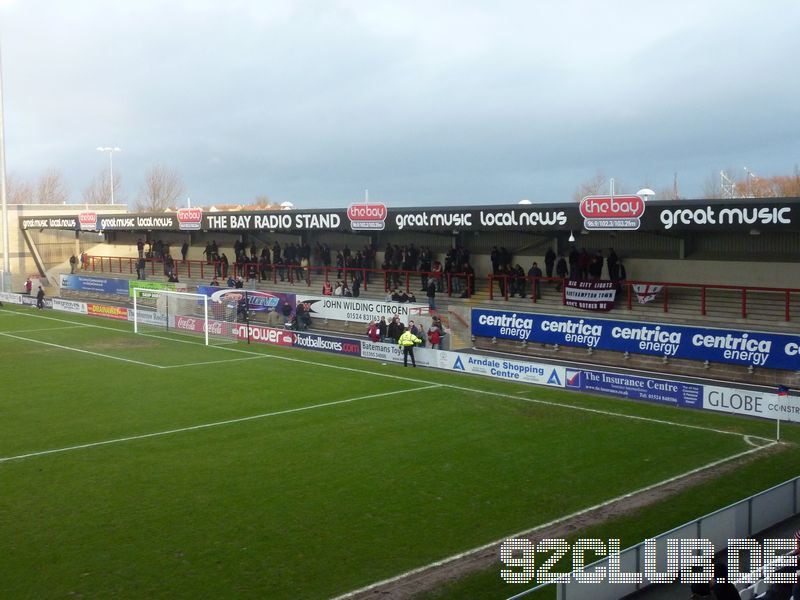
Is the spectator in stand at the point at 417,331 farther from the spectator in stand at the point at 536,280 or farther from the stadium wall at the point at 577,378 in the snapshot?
the spectator in stand at the point at 536,280

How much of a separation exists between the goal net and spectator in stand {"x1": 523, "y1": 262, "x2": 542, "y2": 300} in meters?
14.4

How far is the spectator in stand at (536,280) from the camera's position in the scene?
3713 cm

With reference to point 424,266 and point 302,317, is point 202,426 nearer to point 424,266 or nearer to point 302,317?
point 302,317

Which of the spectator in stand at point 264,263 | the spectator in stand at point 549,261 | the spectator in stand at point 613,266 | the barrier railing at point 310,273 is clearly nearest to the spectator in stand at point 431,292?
the barrier railing at point 310,273

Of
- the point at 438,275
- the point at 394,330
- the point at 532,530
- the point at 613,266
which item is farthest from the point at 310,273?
the point at 532,530

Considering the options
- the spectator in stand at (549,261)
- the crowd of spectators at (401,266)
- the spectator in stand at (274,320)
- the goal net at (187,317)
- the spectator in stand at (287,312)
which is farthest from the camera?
the spectator in stand at (274,320)

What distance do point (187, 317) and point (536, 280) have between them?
61.4ft

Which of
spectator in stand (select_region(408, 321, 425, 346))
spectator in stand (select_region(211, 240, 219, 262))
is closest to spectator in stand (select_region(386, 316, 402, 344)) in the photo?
spectator in stand (select_region(408, 321, 425, 346))

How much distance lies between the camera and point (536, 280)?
37.3 meters

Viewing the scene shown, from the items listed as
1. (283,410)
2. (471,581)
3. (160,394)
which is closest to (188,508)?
(471,581)

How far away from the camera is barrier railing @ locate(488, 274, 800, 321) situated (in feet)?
102

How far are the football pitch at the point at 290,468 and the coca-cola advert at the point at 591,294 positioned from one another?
7922 mm

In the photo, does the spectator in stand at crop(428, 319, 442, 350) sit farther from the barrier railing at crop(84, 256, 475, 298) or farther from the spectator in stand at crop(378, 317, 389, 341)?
the barrier railing at crop(84, 256, 475, 298)

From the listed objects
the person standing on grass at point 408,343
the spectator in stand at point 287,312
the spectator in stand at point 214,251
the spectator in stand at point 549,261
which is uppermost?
the spectator in stand at point 214,251
